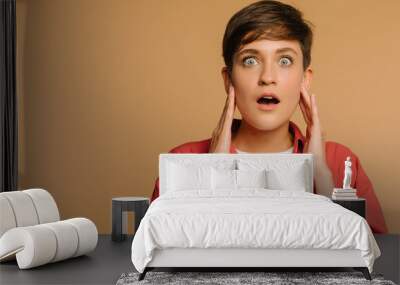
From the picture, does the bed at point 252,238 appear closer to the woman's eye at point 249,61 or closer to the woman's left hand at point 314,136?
the woman's left hand at point 314,136

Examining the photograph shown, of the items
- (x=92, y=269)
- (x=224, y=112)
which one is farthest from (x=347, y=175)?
(x=92, y=269)

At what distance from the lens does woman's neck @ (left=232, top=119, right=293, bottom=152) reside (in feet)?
24.1

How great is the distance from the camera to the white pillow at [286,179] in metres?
6.48

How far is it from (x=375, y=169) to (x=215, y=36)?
2.28 m

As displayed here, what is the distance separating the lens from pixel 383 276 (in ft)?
16.6

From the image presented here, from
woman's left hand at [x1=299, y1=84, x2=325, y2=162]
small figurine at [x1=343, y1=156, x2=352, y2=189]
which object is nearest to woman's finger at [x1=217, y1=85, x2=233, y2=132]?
woman's left hand at [x1=299, y1=84, x2=325, y2=162]

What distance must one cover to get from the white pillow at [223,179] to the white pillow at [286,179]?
0.36 meters

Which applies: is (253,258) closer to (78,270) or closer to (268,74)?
(78,270)

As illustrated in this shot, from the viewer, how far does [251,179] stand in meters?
6.39

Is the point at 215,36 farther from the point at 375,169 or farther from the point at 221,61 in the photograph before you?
the point at 375,169

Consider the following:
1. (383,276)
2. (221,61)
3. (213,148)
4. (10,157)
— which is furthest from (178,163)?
(383,276)

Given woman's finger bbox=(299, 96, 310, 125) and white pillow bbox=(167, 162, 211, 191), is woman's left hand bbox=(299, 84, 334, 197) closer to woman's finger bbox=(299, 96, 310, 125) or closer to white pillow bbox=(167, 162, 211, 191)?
woman's finger bbox=(299, 96, 310, 125)

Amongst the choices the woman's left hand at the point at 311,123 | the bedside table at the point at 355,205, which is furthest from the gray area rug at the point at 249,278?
the woman's left hand at the point at 311,123

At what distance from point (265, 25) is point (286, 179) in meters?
1.82
